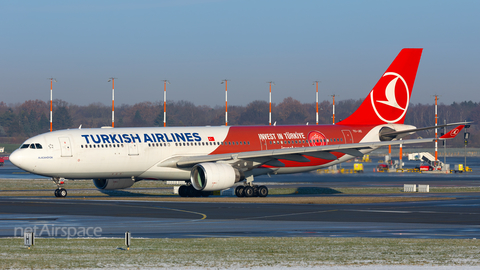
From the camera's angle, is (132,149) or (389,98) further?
(389,98)

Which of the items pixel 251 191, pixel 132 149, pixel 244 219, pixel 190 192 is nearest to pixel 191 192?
pixel 190 192

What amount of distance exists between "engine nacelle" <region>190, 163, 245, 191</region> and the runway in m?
4.36

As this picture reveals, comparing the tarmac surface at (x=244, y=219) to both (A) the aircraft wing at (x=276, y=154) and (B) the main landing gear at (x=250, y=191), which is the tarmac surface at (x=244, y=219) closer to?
(A) the aircraft wing at (x=276, y=154)

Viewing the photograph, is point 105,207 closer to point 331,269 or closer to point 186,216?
point 186,216

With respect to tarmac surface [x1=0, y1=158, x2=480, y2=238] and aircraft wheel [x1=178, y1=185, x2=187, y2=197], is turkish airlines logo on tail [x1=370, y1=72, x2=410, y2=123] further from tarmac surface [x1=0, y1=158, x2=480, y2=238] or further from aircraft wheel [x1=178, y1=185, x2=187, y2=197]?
aircraft wheel [x1=178, y1=185, x2=187, y2=197]

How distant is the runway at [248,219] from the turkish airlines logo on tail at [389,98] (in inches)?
607

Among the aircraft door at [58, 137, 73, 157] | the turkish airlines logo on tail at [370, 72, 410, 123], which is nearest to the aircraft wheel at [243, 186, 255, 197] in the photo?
the aircraft door at [58, 137, 73, 157]

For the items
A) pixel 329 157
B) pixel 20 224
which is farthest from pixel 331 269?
pixel 329 157

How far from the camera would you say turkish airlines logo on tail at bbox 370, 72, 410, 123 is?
51938 mm

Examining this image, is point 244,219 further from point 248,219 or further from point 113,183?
point 113,183

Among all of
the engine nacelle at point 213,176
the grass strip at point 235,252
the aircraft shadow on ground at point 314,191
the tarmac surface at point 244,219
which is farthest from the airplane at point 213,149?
the grass strip at point 235,252

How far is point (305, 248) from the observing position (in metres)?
18.1

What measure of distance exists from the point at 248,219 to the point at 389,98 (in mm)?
27673

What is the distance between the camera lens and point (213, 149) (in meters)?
45.8
